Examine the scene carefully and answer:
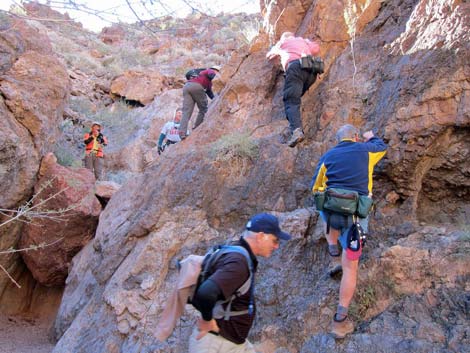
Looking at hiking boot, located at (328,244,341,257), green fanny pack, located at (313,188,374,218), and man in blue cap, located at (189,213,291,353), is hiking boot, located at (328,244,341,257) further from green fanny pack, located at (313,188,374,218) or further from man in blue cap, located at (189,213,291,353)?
man in blue cap, located at (189,213,291,353)

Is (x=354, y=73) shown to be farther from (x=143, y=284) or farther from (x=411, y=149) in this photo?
(x=143, y=284)

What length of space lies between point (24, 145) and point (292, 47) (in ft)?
19.2

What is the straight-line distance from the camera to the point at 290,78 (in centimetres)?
668

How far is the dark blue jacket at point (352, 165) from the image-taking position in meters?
4.34

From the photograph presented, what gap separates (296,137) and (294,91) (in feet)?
2.42

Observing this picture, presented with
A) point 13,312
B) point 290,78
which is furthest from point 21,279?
point 290,78

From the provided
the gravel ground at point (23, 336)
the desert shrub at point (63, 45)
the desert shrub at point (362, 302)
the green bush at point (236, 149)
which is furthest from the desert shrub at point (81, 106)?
the desert shrub at point (362, 302)

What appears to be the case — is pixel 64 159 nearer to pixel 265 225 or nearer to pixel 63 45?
pixel 265 225

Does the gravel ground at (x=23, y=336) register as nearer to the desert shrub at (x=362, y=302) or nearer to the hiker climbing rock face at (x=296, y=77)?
the hiker climbing rock face at (x=296, y=77)

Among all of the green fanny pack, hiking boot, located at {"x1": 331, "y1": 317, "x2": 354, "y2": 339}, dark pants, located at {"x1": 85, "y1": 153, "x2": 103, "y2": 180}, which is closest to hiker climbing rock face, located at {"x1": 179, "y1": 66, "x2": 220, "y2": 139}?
dark pants, located at {"x1": 85, "y1": 153, "x2": 103, "y2": 180}

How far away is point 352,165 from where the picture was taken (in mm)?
4391

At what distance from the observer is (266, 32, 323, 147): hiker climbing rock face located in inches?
259

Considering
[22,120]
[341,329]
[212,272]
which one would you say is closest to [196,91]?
[22,120]

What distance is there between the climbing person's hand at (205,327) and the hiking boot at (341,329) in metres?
1.57
